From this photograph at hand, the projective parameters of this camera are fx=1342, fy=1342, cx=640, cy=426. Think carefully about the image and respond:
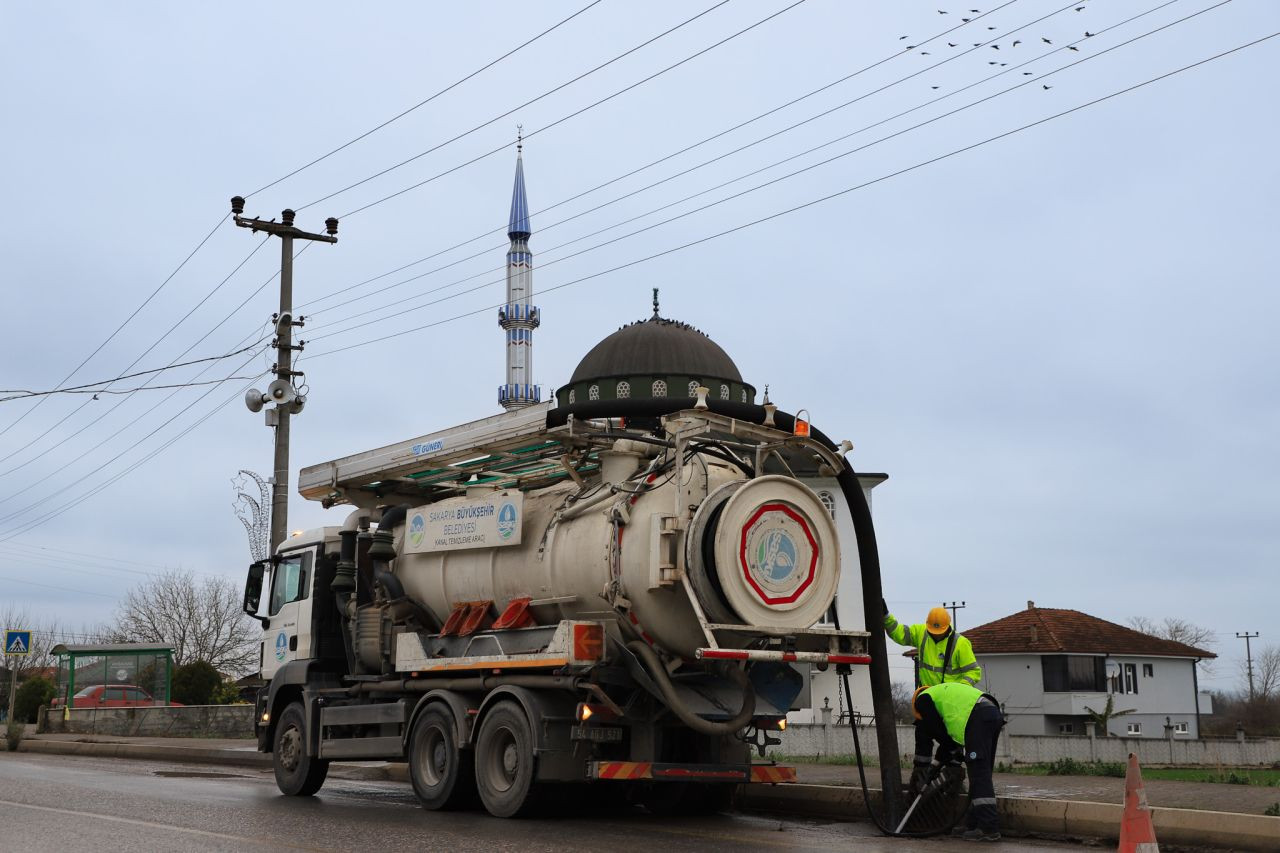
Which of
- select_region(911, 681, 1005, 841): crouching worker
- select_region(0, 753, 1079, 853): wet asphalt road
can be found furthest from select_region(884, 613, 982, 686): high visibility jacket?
select_region(0, 753, 1079, 853): wet asphalt road

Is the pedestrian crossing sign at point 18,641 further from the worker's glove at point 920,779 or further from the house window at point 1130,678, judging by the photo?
the house window at point 1130,678

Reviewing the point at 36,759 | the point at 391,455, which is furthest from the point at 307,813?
the point at 36,759

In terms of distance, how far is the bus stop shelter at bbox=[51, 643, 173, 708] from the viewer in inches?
1228

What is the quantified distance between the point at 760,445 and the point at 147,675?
2425 cm

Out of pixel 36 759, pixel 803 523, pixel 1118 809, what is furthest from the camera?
pixel 36 759

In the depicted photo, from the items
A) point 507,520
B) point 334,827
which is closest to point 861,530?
point 507,520

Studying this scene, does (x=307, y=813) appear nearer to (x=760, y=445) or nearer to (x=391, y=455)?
(x=391, y=455)

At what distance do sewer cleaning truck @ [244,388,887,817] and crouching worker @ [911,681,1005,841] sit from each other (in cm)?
91

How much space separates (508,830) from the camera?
1046 centimetres

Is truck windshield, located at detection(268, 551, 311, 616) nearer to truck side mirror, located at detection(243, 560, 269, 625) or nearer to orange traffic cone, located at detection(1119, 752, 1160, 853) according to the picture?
truck side mirror, located at detection(243, 560, 269, 625)

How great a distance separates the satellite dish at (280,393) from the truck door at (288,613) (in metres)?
8.31

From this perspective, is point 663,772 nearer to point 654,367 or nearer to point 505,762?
point 505,762

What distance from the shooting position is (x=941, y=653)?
11.0 metres

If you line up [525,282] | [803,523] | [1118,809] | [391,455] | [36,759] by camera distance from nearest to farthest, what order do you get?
[1118,809] → [803,523] → [391,455] → [36,759] → [525,282]
